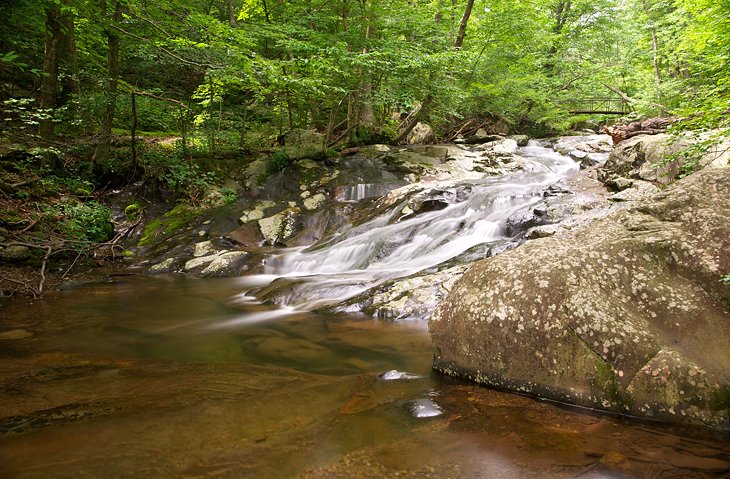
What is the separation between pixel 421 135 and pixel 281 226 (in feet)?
30.0

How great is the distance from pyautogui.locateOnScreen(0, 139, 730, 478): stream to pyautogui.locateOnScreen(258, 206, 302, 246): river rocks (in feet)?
17.9

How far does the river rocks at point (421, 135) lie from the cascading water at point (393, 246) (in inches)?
261

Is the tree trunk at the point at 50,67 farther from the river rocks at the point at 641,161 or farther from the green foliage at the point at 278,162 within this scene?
the river rocks at the point at 641,161

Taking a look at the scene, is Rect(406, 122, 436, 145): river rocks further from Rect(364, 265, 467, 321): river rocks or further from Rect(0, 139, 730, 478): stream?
Rect(0, 139, 730, 478): stream

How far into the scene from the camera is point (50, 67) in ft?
30.9

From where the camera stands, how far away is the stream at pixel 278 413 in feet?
6.63

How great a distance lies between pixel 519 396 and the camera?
2.76m

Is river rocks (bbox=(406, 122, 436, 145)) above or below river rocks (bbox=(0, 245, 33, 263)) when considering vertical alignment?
above

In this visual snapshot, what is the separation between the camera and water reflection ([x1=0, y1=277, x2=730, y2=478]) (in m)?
2.01

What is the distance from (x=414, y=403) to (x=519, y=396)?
74cm

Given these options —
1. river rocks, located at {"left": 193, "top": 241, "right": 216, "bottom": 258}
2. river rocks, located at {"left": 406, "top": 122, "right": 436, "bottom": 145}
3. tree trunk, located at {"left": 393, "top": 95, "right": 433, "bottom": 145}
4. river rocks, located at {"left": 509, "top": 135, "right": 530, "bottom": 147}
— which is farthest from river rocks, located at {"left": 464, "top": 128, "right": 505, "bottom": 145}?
river rocks, located at {"left": 193, "top": 241, "right": 216, "bottom": 258}

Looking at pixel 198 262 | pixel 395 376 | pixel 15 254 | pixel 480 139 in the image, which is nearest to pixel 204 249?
pixel 198 262

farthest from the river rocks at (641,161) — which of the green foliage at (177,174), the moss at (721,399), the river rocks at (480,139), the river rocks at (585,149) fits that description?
the green foliage at (177,174)

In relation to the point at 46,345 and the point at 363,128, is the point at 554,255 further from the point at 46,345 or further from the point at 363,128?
the point at 363,128
